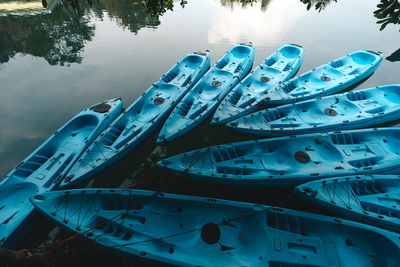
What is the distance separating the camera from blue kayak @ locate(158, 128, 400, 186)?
22.0 ft

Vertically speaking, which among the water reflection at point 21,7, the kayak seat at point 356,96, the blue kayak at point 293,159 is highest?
the water reflection at point 21,7

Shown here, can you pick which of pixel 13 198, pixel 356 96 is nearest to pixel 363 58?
pixel 356 96

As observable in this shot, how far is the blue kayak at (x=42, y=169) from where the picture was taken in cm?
588

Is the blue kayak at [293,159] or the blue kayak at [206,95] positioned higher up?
the blue kayak at [206,95]

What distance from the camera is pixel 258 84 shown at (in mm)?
11648

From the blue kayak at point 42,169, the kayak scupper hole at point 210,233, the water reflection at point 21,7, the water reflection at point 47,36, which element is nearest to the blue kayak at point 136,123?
the blue kayak at point 42,169

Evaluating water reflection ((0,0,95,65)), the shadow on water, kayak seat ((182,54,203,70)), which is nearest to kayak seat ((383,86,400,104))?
kayak seat ((182,54,203,70))

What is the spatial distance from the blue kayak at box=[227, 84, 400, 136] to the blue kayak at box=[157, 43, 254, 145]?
6.67 ft

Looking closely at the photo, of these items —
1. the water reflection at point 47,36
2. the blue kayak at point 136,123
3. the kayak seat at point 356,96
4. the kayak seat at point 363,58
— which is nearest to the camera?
the blue kayak at point 136,123

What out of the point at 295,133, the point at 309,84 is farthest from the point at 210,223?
the point at 309,84

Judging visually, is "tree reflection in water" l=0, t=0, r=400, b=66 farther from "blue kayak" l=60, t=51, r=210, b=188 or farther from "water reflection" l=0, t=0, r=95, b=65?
"blue kayak" l=60, t=51, r=210, b=188

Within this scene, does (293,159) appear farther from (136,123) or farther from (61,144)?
(61,144)

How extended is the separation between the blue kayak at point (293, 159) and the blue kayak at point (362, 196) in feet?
1.43

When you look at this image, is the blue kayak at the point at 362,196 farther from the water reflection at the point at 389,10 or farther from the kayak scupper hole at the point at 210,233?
the water reflection at the point at 389,10
